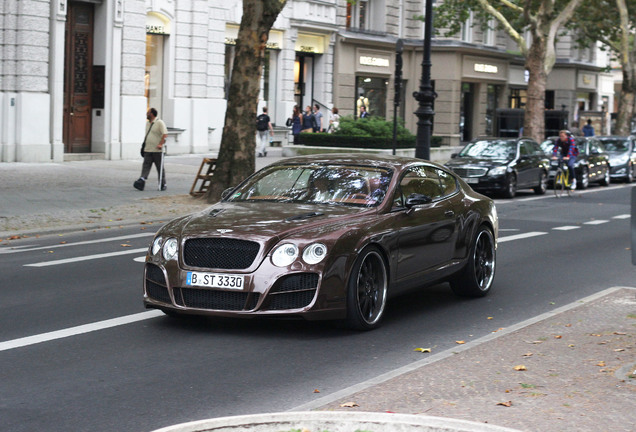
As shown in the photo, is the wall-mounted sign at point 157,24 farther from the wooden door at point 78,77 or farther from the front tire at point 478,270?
the front tire at point 478,270

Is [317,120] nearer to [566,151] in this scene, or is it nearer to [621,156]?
[621,156]

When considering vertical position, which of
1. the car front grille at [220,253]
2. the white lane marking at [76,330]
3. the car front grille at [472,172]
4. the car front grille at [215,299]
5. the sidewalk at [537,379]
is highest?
the car front grille at [472,172]

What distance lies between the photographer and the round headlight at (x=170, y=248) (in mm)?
8648

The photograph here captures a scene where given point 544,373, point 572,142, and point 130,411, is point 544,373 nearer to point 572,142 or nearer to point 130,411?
point 130,411

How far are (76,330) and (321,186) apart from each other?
99.4 inches

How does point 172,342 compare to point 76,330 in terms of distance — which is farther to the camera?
point 76,330

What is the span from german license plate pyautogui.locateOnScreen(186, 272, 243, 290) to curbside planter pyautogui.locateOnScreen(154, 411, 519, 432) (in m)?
3.44

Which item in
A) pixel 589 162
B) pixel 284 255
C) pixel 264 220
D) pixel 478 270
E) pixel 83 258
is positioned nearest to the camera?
pixel 284 255

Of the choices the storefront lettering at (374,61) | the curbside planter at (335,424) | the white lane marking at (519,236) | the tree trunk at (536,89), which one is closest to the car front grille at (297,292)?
the curbside planter at (335,424)

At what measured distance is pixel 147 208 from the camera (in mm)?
19641

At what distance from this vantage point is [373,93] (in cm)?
4928

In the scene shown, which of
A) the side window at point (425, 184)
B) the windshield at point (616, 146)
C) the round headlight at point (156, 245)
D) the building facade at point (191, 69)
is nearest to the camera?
the round headlight at point (156, 245)

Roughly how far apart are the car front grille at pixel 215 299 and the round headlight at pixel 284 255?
30 centimetres

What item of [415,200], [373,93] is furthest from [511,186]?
[373,93]
